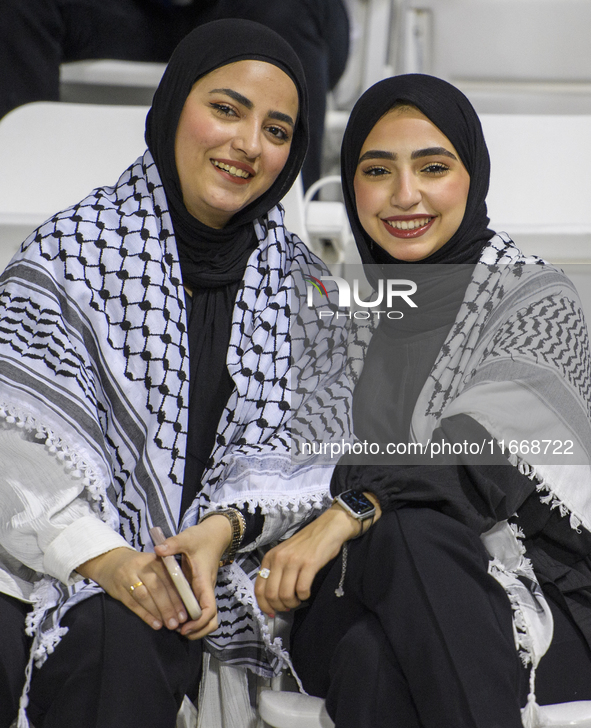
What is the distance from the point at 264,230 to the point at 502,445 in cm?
58

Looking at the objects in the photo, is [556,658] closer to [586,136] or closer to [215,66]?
[215,66]

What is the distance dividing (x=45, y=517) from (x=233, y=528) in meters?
0.25

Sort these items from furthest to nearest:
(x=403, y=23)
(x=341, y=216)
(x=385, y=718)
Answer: (x=403, y=23)
(x=341, y=216)
(x=385, y=718)

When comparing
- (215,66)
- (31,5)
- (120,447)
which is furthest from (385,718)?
(31,5)

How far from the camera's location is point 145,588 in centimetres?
101

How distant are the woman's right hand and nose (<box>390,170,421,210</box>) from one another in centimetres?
66

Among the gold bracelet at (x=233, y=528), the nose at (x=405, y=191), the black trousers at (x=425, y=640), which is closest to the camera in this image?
the black trousers at (x=425, y=640)

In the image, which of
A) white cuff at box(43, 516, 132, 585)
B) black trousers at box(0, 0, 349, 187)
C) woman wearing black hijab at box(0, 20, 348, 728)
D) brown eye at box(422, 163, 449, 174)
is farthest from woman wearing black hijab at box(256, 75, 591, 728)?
black trousers at box(0, 0, 349, 187)

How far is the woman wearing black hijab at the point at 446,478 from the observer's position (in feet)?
3.14

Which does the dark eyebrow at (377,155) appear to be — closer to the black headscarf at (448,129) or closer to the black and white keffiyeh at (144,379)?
the black headscarf at (448,129)

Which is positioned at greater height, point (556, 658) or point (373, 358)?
point (373, 358)

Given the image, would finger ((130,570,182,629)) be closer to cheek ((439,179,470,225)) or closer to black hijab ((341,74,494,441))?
black hijab ((341,74,494,441))

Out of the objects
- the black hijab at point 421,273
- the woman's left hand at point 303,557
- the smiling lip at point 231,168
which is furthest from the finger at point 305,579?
the smiling lip at point 231,168

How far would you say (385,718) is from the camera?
96 centimetres
